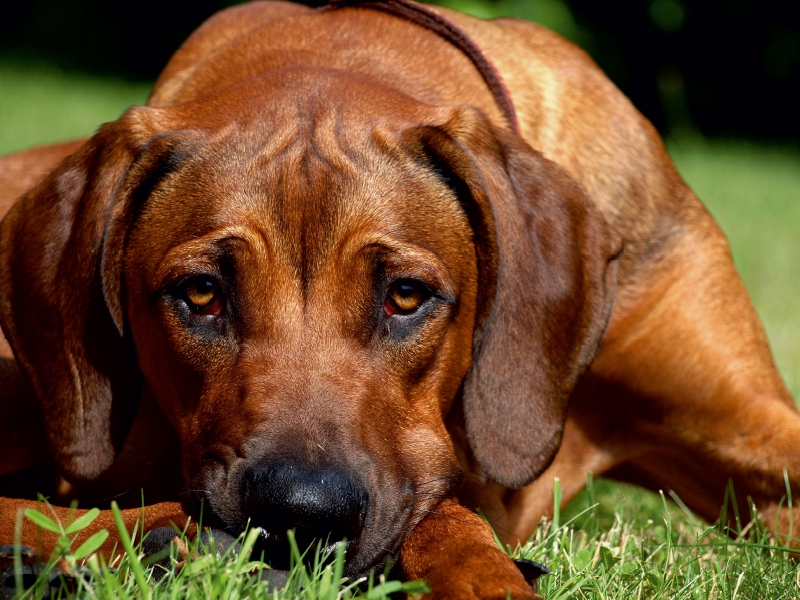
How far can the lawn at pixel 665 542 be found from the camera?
8.16ft

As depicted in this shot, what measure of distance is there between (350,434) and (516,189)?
3.39ft

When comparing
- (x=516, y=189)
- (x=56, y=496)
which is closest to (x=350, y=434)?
(x=516, y=189)

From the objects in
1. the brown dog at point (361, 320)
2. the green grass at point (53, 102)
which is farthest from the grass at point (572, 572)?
the green grass at point (53, 102)

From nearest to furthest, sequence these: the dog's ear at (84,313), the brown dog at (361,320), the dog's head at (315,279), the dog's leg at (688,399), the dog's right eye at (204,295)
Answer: the brown dog at (361,320), the dog's head at (315,279), the dog's right eye at (204,295), the dog's ear at (84,313), the dog's leg at (688,399)

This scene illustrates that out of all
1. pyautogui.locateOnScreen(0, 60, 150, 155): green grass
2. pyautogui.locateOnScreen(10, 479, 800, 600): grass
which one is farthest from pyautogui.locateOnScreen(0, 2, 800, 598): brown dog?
pyautogui.locateOnScreen(0, 60, 150, 155): green grass

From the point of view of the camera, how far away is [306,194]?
320 centimetres

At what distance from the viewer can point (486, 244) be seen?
11.1ft

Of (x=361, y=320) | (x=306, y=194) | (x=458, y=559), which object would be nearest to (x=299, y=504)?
(x=458, y=559)

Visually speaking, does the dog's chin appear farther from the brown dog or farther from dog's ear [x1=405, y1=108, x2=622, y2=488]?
dog's ear [x1=405, y1=108, x2=622, y2=488]

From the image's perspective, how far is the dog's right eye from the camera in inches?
125

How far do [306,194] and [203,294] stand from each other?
41 centimetres

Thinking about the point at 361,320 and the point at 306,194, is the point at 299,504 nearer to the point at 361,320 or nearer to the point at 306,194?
the point at 361,320

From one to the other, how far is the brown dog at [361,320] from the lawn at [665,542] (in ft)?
0.73

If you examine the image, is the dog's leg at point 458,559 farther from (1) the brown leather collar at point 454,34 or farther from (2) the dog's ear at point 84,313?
(1) the brown leather collar at point 454,34
